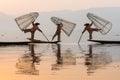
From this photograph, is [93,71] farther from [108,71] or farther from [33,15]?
[33,15]

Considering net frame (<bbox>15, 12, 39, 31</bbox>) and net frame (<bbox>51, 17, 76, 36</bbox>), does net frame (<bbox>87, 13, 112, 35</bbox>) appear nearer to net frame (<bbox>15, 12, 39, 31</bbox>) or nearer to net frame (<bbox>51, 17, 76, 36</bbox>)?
net frame (<bbox>51, 17, 76, 36</bbox>)

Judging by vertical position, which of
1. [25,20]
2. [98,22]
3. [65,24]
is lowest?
[65,24]

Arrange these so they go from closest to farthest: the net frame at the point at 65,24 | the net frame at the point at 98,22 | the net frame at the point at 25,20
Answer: the net frame at the point at 25,20 → the net frame at the point at 65,24 → the net frame at the point at 98,22

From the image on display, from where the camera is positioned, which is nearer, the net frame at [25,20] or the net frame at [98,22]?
the net frame at [25,20]

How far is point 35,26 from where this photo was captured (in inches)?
2149

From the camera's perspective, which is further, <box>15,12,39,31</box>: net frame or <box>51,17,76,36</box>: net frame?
<box>51,17,76,36</box>: net frame

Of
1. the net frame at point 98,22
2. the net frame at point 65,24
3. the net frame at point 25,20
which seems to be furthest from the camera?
the net frame at point 98,22

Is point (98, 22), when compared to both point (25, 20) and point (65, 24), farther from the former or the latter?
point (25, 20)

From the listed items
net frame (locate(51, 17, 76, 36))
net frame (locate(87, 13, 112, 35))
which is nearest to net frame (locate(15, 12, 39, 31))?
net frame (locate(51, 17, 76, 36))

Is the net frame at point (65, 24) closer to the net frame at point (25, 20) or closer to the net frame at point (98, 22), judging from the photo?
the net frame at point (98, 22)

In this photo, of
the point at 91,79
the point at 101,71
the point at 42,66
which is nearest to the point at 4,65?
the point at 42,66

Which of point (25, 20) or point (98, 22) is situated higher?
point (25, 20)

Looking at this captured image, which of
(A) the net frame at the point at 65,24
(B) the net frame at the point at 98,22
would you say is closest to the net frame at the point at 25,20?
(A) the net frame at the point at 65,24

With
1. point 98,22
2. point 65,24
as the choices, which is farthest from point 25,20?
point 98,22
